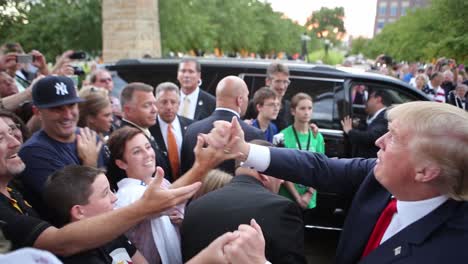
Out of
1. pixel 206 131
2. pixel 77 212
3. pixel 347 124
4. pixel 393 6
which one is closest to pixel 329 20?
pixel 393 6

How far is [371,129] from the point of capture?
15.8 feet

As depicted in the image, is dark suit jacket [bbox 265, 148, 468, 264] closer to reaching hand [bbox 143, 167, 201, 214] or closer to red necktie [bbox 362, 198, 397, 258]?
red necktie [bbox 362, 198, 397, 258]

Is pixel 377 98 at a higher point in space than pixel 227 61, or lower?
lower

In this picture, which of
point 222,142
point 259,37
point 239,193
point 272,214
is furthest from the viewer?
point 259,37

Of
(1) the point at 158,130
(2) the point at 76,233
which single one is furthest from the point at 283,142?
(2) the point at 76,233

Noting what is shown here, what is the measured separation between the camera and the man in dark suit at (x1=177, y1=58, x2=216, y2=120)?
208 inches

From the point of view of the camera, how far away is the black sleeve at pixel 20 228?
1.77 m

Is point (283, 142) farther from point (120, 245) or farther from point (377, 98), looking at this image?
point (120, 245)

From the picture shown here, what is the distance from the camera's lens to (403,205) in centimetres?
173

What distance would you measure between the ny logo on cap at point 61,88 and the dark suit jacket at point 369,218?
161 cm

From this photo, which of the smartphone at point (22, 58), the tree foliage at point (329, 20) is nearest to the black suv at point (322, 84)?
the smartphone at point (22, 58)

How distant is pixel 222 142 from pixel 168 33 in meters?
14.4

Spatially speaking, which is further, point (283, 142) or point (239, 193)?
point (283, 142)

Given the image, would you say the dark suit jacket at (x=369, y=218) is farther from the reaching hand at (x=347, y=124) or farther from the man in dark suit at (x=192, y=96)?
the man in dark suit at (x=192, y=96)
